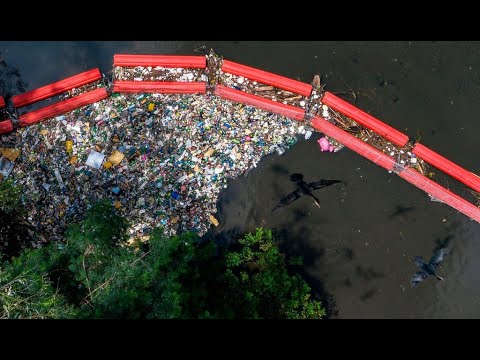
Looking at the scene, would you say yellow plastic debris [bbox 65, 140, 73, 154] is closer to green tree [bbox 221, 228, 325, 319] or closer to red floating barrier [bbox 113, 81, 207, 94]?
red floating barrier [bbox 113, 81, 207, 94]

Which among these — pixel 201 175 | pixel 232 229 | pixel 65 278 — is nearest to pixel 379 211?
pixel 232 229

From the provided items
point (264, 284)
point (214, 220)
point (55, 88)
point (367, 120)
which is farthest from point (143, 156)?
point (367, 120)

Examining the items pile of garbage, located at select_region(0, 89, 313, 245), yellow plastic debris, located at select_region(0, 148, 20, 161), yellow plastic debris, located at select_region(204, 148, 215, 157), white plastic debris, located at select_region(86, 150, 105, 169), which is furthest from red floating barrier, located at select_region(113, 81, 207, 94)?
yellow plastic debris, located at select_region(0, 148, 20, 161)

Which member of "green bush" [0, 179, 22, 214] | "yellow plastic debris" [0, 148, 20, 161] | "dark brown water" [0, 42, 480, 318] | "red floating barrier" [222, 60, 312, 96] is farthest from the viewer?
"red floating barrier" [222, 60, 312, 96]

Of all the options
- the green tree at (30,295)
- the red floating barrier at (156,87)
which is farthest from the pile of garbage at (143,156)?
the green tree at (30,295)

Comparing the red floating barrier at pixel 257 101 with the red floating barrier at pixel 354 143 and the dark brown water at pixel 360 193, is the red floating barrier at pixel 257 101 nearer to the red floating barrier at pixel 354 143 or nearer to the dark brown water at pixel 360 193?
the red floating barrier at pixel 354 143

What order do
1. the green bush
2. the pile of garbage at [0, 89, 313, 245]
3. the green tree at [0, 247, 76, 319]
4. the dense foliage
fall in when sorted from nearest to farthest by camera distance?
the green tree at [0, 247, 76, 319] < the dense foliage < the green bush < the pile of garbage at [0, 89, 313, 245]

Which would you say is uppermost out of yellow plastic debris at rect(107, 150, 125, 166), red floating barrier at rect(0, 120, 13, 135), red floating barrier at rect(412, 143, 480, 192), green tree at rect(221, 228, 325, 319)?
red floating barrier at rect(412, 143, 480, 192)
